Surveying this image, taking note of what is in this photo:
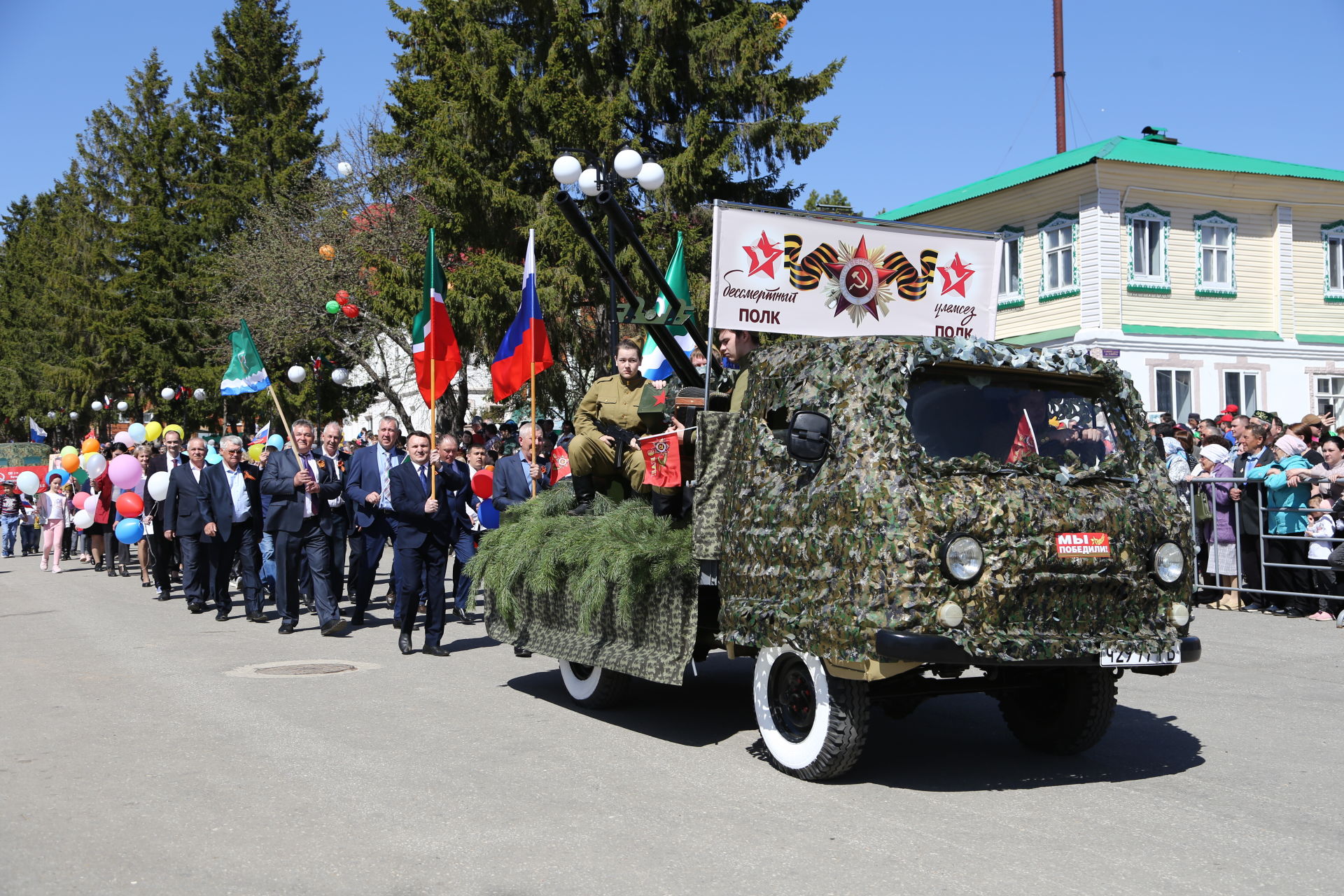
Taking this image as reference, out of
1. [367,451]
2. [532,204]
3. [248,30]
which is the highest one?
[248,30]

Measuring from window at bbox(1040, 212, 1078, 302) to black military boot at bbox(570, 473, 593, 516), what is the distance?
22.0 metres

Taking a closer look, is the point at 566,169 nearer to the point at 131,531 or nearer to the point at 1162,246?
the point at 131,531

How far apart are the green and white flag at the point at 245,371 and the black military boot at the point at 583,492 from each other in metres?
8.28

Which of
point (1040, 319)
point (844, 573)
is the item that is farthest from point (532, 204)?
point (844, 573)

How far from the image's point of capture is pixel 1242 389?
2866 cm

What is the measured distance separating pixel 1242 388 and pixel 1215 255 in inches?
122

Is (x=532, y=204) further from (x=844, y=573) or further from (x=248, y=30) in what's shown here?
(x=248, y=30)

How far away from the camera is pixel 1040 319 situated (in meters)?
29.2

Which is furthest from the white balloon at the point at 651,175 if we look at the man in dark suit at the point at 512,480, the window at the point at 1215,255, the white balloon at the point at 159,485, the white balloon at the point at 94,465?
the window at the point at 1215,255

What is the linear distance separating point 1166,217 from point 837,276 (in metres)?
22.7

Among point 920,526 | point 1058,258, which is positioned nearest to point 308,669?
point 920,526

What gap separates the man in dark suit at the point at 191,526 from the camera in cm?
1519

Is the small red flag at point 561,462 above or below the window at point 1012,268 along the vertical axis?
below

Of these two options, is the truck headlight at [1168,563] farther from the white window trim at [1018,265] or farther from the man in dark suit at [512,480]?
the white window trim at [1018,265]
